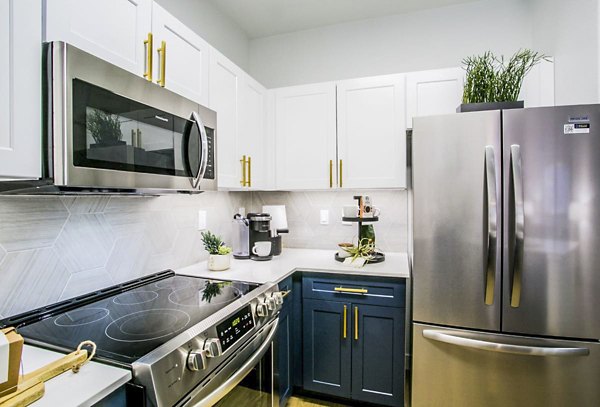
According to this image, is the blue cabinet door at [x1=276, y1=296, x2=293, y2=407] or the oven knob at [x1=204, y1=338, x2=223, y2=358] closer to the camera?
the oven knob at [x1=204, y1=338, x2=223, y2=358]

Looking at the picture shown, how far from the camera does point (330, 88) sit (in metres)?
2.28

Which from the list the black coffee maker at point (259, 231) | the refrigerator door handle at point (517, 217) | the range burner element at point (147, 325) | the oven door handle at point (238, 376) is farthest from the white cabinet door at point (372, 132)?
the range burner element at point (147, 325)

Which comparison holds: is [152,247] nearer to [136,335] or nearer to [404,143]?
[136,335]

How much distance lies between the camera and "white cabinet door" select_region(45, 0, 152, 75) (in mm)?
934

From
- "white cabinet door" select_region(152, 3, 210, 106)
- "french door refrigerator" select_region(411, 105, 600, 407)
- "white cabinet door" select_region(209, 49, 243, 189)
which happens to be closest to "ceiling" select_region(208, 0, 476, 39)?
"white cabinet door" select_region(209, 49, 243, 189)

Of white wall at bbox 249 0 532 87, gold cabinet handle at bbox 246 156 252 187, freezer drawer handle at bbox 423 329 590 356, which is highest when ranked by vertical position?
white wall at bbox 249 0 532 87

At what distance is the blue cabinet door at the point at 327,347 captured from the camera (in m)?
1.89

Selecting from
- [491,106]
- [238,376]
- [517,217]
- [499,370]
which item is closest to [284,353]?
[238,376]

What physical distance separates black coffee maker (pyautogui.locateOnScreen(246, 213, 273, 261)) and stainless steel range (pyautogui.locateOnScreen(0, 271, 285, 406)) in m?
0.60

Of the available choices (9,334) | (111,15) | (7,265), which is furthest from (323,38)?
(9,334)

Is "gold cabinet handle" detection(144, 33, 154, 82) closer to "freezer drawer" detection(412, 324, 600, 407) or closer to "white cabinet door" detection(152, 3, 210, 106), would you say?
"white cabinet door" detection(152, 3, 210, 106)

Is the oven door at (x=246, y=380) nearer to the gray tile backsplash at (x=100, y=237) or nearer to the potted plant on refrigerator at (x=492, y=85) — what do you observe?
the gray tile backsplash at (x=100, y=237)

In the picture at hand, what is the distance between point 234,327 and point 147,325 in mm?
302

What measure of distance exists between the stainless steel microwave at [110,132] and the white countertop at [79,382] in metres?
0.48
